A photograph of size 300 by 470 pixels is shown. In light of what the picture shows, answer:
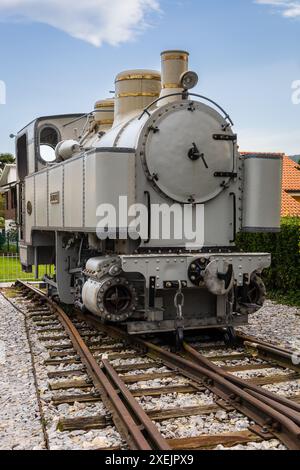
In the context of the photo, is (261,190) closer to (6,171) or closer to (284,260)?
(284,260)

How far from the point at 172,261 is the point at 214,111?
2083 millimetres

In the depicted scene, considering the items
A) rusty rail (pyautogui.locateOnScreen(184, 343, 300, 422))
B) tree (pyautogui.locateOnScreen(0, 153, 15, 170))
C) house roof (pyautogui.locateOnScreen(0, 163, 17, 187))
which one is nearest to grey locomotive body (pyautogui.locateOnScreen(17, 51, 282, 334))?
rusty rail (pyautogui.locateOnScreen(184, 343, 300, 422))

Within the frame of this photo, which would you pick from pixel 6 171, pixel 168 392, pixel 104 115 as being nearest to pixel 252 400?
pixel 168 392

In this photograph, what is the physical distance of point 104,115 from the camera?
907 centimetres

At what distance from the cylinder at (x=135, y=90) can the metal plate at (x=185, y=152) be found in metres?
1.02

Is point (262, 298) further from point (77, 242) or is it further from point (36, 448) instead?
point (36, 448)

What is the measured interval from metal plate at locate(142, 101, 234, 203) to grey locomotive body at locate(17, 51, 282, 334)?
0.04 ft

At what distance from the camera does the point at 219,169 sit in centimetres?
736

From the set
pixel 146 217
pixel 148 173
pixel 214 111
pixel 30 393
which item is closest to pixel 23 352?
pixel 30 393

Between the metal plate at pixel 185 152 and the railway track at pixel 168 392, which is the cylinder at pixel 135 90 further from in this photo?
the railway track at pixel 168 392

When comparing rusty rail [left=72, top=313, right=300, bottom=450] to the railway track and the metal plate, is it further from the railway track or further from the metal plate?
the metal plate

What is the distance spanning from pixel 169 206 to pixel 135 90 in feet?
6.25

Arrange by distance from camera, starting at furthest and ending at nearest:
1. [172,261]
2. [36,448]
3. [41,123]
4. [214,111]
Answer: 1. [41,123]
2. [214,111]
3. [172,261]
4. [36,448]
